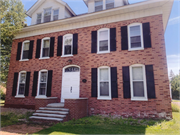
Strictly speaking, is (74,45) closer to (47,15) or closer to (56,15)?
(56,15)

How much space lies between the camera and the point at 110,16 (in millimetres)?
9750

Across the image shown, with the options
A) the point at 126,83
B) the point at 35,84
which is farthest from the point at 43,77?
the point at 126,83

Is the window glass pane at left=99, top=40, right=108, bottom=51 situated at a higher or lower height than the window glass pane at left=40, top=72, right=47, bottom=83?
higher

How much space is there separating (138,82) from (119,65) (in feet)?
5.27

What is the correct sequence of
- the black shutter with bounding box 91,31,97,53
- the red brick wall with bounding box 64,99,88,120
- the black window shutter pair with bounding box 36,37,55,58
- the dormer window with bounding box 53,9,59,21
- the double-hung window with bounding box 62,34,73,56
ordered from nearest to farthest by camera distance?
the red brick wall with bounding box 64,99,88,120 → the black shutter with bounding box 91,31,97,53 → the double-hung window with bounding box 62,34,73,56 → the black window shutter pair with bounding box 36,37,55,58 → the dormer window with bounding box 53,9,59,21

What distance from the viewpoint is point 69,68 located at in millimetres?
10461

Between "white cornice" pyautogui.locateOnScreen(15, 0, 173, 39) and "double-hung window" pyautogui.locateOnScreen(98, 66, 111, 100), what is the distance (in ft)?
11.8

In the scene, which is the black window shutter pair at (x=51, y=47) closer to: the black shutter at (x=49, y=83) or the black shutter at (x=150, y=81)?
the black shutter at (x=49, y=83)

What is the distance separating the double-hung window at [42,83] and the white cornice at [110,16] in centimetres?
363

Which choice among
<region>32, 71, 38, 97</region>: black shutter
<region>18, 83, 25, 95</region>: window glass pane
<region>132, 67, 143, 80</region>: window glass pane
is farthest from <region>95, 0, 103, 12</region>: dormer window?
<region>18, 83, 25, 95</region>: window glass pane

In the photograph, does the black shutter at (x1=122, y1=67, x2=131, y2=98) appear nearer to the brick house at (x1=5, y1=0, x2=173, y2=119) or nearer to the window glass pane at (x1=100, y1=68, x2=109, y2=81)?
the brick house at (x1=5, y1=0, x2=173, y2=119)

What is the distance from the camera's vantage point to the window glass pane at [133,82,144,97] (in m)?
8.21

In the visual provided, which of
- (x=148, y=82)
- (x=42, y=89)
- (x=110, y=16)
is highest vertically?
(x=110, y=16)

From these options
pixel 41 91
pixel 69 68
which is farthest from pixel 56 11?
pixel 41 91
